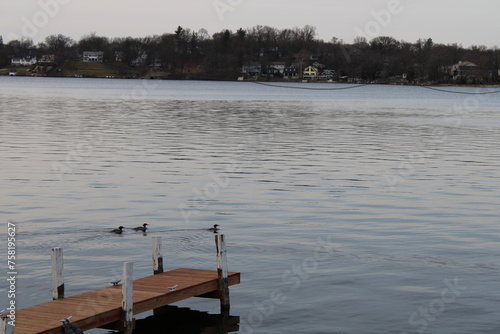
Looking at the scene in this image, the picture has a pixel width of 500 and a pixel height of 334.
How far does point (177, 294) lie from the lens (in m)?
15.1

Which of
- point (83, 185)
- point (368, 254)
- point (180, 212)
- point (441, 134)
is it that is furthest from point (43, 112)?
point (368, 254)

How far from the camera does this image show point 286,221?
25.7 metres

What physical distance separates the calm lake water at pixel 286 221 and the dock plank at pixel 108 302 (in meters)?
1.05

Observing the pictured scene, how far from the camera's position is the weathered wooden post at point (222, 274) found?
53.3 ft

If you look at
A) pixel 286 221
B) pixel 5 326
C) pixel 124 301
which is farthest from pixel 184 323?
pixel 286 221

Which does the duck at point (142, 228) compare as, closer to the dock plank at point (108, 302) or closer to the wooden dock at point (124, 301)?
the wooden dock at point (124, 301)

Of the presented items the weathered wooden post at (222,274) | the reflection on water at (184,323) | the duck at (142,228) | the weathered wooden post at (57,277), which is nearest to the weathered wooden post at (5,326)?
the weathered wooden post at (57,277)

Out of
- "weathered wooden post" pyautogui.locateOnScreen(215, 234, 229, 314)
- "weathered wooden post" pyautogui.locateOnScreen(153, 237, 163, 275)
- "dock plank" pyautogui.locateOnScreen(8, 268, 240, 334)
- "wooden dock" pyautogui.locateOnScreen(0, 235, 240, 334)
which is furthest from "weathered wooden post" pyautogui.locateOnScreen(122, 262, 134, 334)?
"weathered wooden post" pyautogui.locateOnScreen(153, 237, 163, 275)

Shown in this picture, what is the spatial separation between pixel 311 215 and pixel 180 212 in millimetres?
4553

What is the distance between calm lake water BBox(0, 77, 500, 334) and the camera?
1723cm

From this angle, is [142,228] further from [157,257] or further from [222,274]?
[222,274]

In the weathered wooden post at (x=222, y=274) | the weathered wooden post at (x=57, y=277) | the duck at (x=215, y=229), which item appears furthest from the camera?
the duck at (x=215, y=229)

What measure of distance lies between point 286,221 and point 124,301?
483 inches

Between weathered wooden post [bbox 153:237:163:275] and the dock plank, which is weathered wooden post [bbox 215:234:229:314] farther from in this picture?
weathered wooden post [bbox 153:237:163:275]
